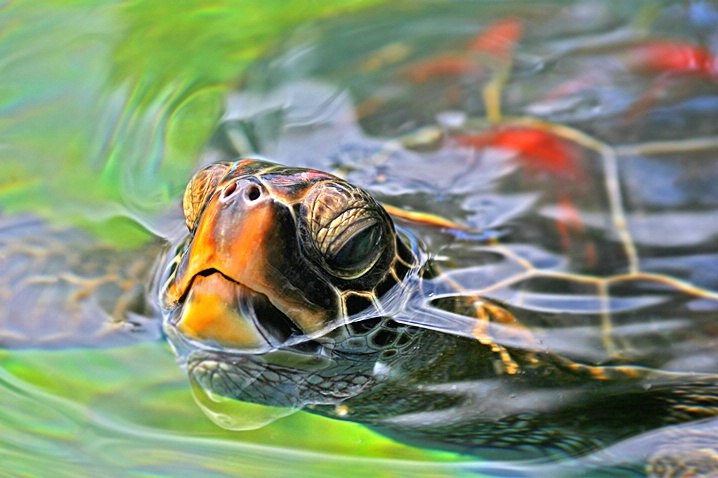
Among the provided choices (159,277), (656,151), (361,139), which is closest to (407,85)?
(361,139)

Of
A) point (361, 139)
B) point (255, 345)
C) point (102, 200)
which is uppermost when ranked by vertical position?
point (102, 200)

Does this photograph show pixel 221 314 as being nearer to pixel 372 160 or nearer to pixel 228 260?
pixel 228 260

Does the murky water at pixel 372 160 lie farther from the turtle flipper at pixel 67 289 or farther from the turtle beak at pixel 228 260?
the turtle beak at pixel 228 260

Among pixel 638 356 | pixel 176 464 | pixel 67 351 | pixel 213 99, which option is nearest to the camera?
pixel 176 464

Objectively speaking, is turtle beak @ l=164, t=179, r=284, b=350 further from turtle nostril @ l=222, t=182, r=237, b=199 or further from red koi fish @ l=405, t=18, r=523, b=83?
red koi fish @ l=405, t=18, r=523, b=83

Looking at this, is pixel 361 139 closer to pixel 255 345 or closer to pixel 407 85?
pixel 407 85
